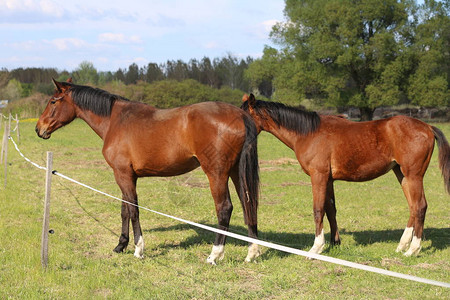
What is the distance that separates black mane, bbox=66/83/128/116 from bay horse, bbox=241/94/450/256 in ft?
6.61

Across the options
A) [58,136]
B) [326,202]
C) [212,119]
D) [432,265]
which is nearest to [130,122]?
[212,119]

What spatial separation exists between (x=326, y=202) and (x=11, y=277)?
159 inches

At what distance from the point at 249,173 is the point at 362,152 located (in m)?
1.64

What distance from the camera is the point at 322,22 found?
3572 centimetres

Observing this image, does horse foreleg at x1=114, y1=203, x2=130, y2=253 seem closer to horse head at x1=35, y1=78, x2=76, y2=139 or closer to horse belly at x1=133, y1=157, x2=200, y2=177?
horse belly at x1=133, y1=157, x2=200, y2=177

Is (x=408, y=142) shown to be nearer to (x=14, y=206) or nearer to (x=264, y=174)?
(x=14, y=206)

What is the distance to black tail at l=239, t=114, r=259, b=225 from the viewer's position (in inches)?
213

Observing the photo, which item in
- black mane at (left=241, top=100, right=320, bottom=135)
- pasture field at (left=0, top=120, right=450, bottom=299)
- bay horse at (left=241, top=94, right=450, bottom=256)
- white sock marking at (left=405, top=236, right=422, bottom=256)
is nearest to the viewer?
pasture field at (left=0, top=120, right=450, bottom=299)

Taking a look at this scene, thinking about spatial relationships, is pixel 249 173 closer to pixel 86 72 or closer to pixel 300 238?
pixel 300 238

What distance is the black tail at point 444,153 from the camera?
5.92m

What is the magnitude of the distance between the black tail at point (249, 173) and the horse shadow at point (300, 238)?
0.71 meters

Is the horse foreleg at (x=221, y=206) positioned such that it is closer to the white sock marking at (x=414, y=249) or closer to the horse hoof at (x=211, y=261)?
the horse hoof at (x=211, y=261)

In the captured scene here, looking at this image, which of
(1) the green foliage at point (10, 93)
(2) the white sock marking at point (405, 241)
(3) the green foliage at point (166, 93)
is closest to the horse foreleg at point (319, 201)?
(2) the white sock marking at point (405, 241)

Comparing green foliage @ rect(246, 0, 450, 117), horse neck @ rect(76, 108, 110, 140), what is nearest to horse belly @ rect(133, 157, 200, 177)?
horse neck @ rect(76, 108, 110, 140)
